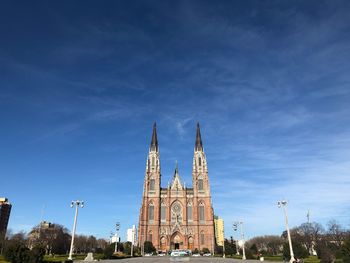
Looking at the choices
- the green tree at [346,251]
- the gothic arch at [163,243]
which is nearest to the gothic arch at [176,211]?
the gothic arch at [163,243]

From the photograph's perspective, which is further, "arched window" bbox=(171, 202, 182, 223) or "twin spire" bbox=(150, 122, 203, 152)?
"twin spire" bbox=(150, 122, 203, 152)

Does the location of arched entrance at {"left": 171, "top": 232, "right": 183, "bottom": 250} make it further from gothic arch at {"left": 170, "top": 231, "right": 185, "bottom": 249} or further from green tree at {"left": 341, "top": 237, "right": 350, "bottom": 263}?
green tree at {"left": 341, "top": 237, "right": 350, "bottom": 263}

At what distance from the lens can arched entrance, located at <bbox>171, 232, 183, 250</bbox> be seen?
79438 millimetres

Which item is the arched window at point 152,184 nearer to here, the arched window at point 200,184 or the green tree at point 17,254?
the arched window at point 200,184

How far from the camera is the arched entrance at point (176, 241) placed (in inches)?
3127

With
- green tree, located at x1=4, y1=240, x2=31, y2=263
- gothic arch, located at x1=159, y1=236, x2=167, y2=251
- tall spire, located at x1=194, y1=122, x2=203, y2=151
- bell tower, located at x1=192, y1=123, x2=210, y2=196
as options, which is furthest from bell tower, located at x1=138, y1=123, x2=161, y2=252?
green tree, located at x1=4, y1=240, x2=31, y2=263

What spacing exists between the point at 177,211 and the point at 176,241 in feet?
24.8

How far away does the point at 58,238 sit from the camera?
81438 mm

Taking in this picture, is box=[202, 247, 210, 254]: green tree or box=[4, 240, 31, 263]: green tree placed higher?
box=[202, 247, 210, 254]: green tree

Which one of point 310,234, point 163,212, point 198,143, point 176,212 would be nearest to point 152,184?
point 163,212

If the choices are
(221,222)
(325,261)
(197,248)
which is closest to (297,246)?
(325,261)

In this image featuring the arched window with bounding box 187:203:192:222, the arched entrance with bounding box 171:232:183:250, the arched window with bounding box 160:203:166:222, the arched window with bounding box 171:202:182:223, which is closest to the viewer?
the arched entrance with bounding box 171:232:183:250

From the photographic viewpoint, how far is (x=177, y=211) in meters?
83.2

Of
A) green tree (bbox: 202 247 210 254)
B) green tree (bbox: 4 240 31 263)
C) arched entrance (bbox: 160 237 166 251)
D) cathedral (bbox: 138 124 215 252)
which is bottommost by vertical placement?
green tree (bbox: 4 240 31 263)
